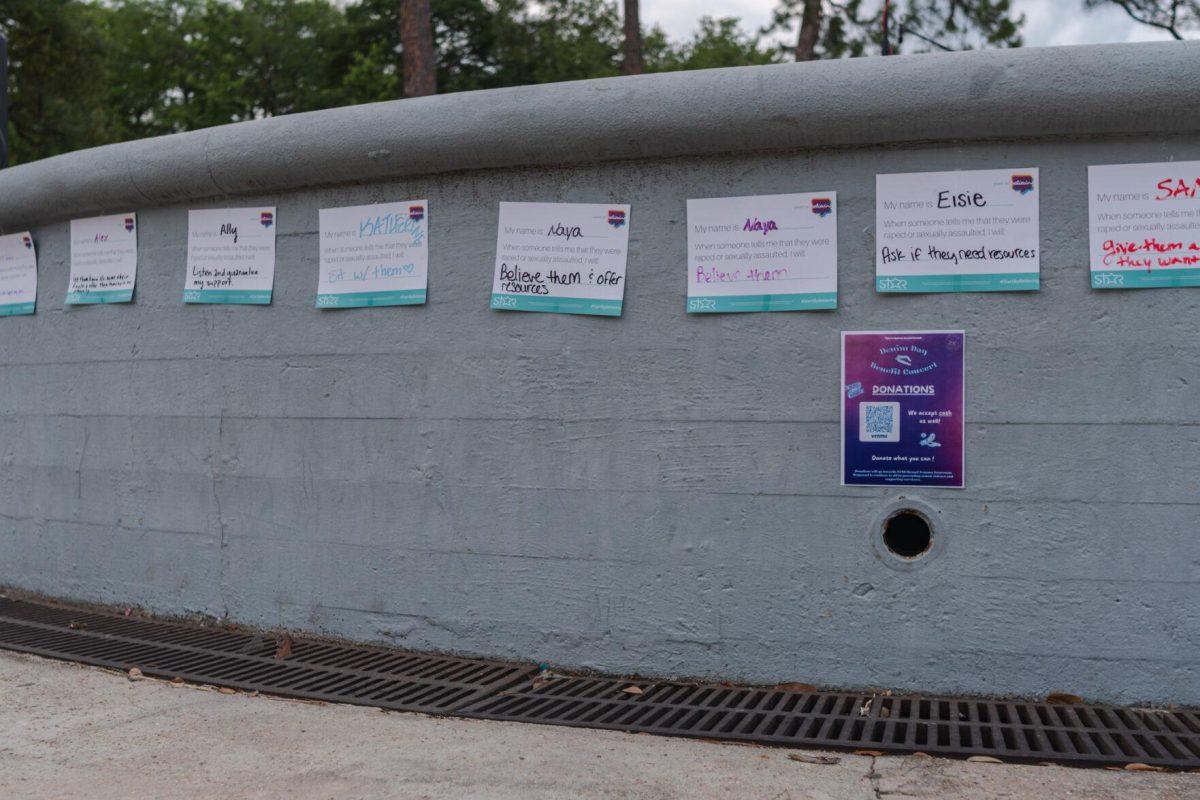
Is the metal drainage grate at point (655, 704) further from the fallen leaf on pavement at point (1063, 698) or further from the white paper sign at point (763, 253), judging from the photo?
the white paper sign at point (763, 253)

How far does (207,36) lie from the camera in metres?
31.7

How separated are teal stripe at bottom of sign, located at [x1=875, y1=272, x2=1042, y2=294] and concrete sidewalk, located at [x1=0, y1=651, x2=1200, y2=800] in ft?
5.76

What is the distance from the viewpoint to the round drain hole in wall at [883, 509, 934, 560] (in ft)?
14.7

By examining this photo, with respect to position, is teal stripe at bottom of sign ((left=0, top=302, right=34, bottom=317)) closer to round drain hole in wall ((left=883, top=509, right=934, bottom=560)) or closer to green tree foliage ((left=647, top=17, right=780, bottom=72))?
round drain hole in wall ((left=883, top=509, right=934, bottom=560))

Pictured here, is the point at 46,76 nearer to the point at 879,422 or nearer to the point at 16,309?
the point at 16,309

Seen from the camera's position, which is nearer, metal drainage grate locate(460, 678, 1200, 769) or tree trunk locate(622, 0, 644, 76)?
metal drainage grate locate(460, 678, 1200, 769)

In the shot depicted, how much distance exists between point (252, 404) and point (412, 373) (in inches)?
36.7

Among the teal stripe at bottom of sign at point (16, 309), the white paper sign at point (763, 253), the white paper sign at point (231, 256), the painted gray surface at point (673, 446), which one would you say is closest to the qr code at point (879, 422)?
the painted gray surface at point (673, 446)

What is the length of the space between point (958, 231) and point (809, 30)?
12.4m

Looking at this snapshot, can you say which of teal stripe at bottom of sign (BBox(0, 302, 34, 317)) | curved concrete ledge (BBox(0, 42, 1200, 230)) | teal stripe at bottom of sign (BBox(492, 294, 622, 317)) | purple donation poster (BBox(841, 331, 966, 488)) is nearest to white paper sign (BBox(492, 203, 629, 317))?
teal stripe at bottom of sign (BBox(492, 294, 622, 317))

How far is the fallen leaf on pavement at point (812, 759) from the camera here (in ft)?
12.1

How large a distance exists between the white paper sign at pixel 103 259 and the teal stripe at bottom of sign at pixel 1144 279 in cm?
460

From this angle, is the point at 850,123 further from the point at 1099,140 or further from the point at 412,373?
the point at 412,373

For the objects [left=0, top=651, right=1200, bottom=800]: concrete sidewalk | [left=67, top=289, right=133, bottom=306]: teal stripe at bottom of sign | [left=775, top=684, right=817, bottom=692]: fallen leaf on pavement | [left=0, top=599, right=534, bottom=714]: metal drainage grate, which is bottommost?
[left=0, top=651, right=1200, bottom=800]: concrete sidewalk
